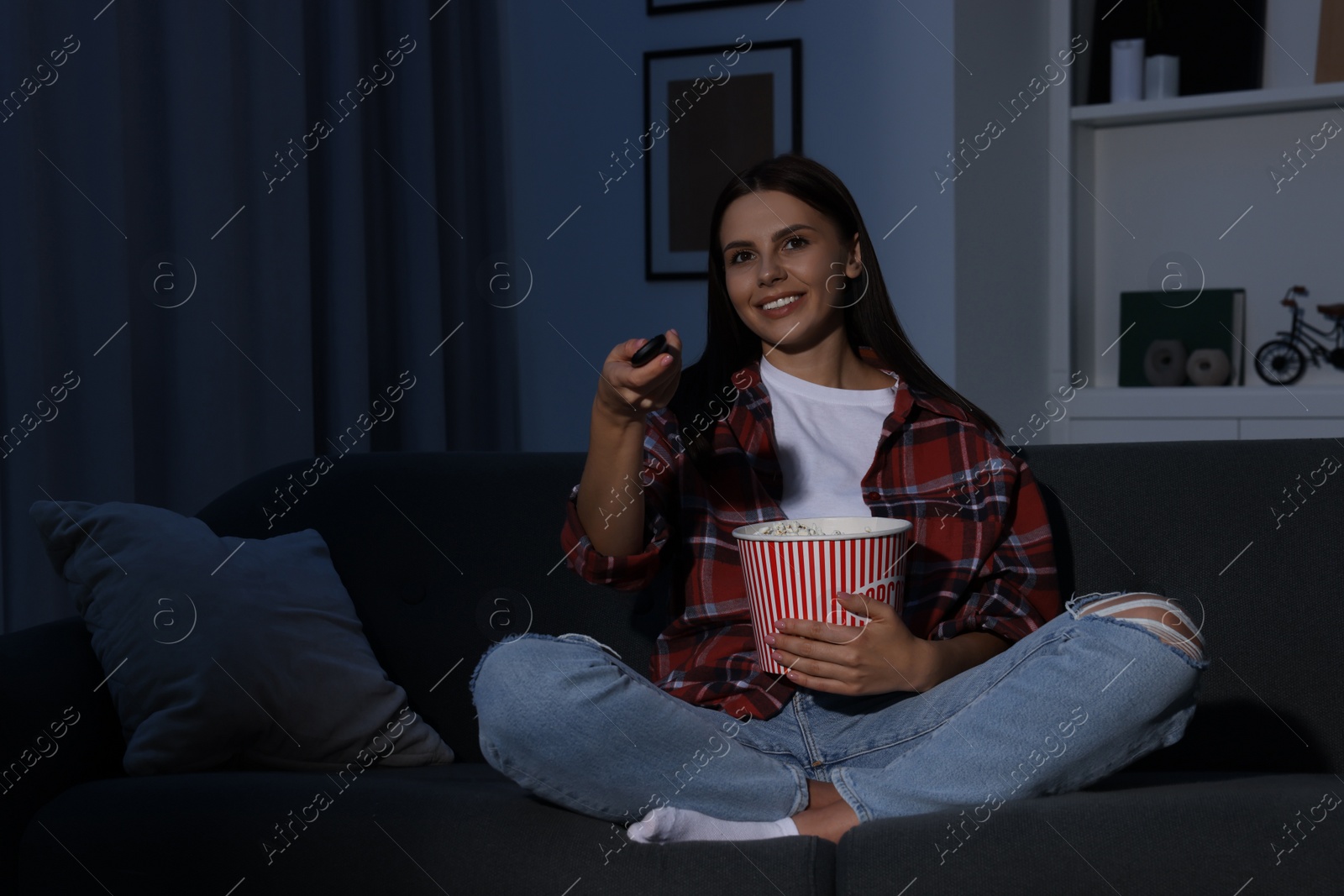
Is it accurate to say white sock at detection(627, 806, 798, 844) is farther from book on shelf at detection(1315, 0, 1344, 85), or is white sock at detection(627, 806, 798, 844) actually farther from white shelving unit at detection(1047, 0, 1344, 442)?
book on shelf at detection(1315, 0, 1344, 85)

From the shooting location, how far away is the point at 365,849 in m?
1.17

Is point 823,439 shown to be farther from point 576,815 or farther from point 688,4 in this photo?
point 688,4

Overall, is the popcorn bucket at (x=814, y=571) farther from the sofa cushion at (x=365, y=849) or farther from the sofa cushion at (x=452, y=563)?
the sofa cushion at (x=452, y=563)

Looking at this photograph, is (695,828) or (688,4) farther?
(688,4)

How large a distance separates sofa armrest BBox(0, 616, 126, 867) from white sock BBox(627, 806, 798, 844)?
23.7 inches

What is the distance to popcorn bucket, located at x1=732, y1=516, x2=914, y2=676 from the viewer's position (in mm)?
1154

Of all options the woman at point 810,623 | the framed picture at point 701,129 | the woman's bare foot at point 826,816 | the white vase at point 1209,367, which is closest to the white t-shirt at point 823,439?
the woman at point 810,623

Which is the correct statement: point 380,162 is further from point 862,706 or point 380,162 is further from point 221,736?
point 862,706

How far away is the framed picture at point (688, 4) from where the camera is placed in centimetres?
300

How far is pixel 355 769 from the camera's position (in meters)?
1.53

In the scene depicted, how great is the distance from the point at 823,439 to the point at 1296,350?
6.58 ft

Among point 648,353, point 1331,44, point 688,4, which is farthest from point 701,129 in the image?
point 648,353

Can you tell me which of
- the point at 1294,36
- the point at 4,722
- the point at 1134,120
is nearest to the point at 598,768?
the point at 4,722

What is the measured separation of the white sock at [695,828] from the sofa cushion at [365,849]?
0.02m
